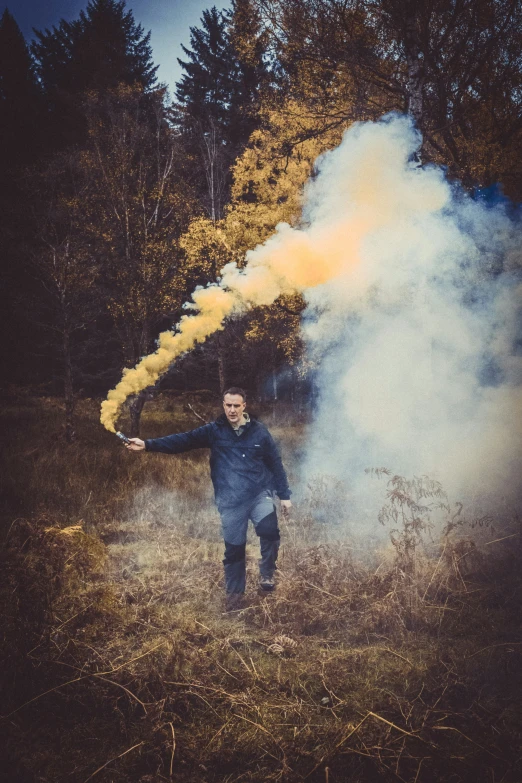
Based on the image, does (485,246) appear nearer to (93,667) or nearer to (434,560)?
(434,560)

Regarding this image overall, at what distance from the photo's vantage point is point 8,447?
9.41 m

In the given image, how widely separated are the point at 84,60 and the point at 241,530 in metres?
22.7

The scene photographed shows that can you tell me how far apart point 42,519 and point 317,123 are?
10.2 meters

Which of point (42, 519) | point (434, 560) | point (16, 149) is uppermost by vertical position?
point (16, 149)

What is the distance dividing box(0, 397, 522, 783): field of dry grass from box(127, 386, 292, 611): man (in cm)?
31

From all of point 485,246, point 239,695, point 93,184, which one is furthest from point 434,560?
point 93,184

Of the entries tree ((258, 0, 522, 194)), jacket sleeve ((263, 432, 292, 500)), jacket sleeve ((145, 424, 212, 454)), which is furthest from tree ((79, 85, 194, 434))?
jacket sleeve ((263, 432, 292, 500))

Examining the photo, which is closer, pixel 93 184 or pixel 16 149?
pixel 93 184

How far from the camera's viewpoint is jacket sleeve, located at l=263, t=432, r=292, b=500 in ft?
14.8

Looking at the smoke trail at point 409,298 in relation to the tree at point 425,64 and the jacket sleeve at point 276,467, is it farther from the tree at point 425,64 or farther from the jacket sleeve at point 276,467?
the jacket sleeve at point 276,467

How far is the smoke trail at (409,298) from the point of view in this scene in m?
7.00

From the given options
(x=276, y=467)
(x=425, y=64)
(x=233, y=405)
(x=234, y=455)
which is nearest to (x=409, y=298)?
(x=425, y=64)

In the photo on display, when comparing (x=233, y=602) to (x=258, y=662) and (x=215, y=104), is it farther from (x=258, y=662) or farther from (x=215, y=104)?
(x=215, y=104)

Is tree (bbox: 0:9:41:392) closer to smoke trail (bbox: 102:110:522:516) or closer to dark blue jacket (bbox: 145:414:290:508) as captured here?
smoke trail (bbox: 102:110:522:516)
